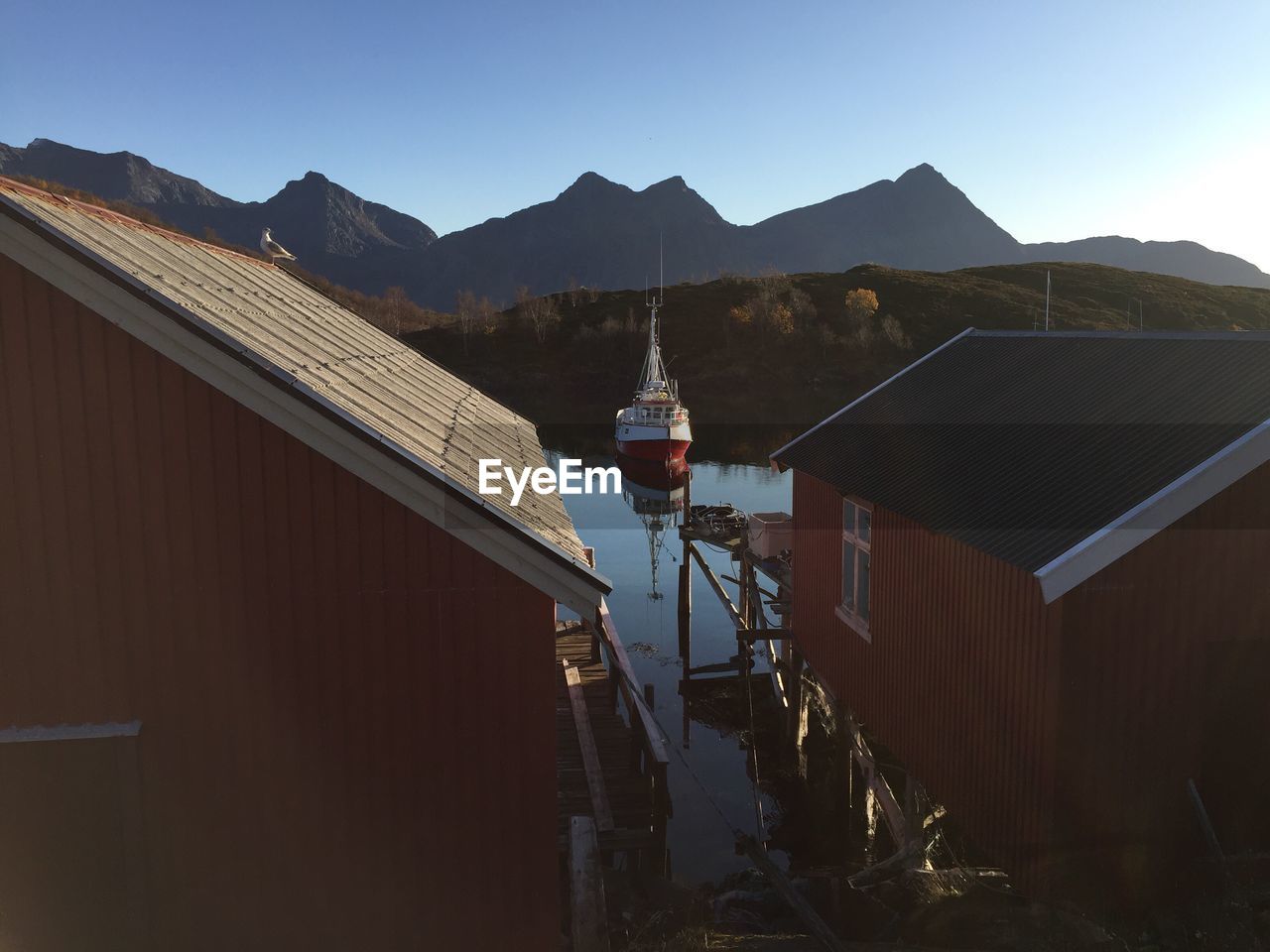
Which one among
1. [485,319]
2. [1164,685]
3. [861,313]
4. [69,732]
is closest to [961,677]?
[1164,685]

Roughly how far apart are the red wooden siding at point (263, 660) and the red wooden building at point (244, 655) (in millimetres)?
17

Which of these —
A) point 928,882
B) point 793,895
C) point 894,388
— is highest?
point 894,388

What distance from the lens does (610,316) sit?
107312 mm

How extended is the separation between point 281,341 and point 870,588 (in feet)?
32.1

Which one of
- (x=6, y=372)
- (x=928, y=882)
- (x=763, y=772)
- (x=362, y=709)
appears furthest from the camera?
(x=763, y=772)

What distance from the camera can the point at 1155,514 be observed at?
845cm

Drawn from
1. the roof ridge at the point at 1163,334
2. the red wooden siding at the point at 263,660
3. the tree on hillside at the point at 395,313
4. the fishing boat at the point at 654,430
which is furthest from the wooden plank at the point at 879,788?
the tree on hillside at the point at 395,313

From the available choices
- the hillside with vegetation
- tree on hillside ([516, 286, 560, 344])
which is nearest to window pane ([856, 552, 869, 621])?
the hillside with vegetation

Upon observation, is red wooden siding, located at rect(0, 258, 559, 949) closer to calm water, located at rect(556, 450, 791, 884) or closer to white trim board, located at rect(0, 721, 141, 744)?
white trim board, located at rect(0, 721, 141, 744)

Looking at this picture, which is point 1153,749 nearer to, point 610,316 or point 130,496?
point 130,496

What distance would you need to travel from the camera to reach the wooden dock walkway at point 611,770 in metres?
11.4

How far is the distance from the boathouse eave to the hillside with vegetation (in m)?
63.1

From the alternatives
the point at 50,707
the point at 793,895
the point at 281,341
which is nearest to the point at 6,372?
the point at 281,341

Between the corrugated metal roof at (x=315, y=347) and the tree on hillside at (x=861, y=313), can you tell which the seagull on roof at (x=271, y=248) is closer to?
the corrugated metal roof at (x=315, y=347)
